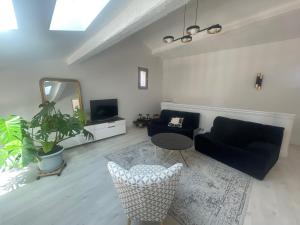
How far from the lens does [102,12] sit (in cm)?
171

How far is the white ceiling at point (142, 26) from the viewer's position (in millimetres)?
1526

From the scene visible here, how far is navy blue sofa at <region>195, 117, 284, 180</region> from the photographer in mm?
2160

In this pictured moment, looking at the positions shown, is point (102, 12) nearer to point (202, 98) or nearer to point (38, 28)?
point (38, 28)

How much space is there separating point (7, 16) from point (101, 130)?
266 cm

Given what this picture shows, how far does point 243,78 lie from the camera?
4.13 meters

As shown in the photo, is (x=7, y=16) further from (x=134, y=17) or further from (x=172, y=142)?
(x=172, y=142)

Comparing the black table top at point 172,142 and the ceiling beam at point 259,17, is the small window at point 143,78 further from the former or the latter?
the black table top at point 172,142

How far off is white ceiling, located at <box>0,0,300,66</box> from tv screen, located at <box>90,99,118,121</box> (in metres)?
1.21

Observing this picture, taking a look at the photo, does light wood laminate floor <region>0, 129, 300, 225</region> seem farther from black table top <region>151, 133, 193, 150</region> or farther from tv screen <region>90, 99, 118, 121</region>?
tv screen <region>90, 99, 118, 121</region>

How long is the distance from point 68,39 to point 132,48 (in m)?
2.55

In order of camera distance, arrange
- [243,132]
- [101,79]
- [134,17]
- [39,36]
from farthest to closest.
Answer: [101,79] → [243,132] → [39,36] → [134,17]

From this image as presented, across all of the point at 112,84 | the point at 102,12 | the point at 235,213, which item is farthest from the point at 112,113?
the point at 235,213

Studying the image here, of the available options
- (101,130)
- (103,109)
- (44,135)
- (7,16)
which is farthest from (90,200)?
(103,109)

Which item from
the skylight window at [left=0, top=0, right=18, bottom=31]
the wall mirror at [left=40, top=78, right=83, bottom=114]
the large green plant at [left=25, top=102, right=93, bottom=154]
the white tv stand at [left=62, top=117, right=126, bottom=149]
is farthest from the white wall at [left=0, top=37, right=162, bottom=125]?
the skylight window at [left=0, top=0, right=18, bottom=31]
